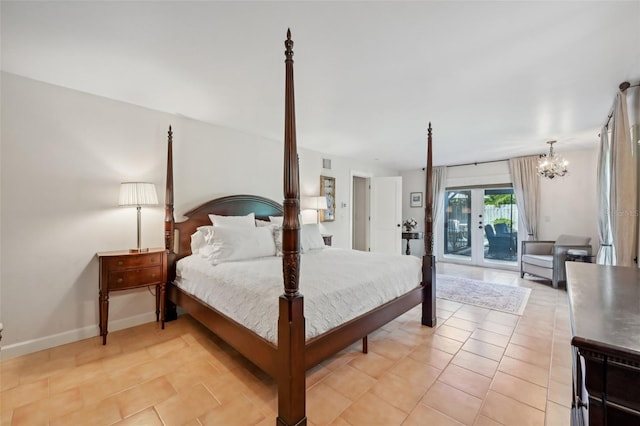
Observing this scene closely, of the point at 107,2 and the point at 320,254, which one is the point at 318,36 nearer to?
the point at 107,2

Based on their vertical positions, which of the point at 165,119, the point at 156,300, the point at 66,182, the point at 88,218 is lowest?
the point at 156,300

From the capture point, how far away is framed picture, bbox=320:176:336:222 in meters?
5.11

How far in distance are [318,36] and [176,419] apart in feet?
8.41

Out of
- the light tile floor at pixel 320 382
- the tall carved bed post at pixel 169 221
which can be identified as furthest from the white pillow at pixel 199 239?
the light tile floor at pixel 320 382

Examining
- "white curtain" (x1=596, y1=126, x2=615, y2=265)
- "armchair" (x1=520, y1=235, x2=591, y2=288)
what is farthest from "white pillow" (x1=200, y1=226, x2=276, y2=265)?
"armchair" (x1=520, y1=235, x2=591, y2=288)

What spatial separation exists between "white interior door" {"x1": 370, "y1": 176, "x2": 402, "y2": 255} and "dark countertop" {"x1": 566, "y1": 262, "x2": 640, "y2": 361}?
4.20 metres

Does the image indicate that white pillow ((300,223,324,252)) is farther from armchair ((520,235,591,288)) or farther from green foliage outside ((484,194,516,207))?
green foliage outside ((484,194,516,207))

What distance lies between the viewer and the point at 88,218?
261 centimetres

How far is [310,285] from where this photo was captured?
1.86 metres

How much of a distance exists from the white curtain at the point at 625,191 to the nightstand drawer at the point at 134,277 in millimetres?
4399

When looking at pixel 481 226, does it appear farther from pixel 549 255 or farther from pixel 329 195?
pixel 329 195

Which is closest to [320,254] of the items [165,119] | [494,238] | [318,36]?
[318,36]

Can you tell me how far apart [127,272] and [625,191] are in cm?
461

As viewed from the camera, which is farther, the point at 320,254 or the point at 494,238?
the point at 494,238
